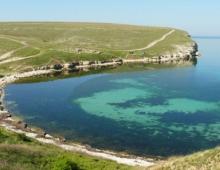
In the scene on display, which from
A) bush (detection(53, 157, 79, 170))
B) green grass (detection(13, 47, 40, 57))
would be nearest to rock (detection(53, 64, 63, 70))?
green grass (detection(13, 47, 40, 57))

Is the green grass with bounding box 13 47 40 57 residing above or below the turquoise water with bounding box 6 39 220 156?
above

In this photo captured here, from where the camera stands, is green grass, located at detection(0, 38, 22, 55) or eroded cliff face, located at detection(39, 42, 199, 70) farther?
green grass, located at detection(0, 38, 22, 55)

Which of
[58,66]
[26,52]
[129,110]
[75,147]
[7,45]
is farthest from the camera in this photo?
[7,45]

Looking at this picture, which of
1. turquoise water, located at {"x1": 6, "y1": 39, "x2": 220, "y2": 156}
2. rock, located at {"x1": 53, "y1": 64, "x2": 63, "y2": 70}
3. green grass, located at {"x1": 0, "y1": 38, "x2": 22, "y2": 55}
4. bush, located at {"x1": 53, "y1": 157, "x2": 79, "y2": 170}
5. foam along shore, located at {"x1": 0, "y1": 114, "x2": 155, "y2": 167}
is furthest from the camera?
green grass, located at {"x1": 0, "y1": 38, "x2": 22, "y2": 55}

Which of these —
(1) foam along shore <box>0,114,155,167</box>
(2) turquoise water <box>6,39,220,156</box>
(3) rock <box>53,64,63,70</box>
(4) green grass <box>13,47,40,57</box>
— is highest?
(4) green grass <box>13,47,40,57</box>

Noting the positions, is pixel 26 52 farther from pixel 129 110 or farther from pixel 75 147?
pixel 75 147

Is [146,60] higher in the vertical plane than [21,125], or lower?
higher

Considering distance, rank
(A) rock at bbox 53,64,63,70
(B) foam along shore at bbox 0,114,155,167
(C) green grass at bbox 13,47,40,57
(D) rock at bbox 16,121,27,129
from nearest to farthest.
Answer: (B) foam along shore at bbox 0,114,155,167
(D) rock at bbox 16,121,27,129
(A) rock at bbox 53,64,63,70
(C) green grass at bbox 13,47,40,57

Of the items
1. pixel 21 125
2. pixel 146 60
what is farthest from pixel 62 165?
pixel 146 60

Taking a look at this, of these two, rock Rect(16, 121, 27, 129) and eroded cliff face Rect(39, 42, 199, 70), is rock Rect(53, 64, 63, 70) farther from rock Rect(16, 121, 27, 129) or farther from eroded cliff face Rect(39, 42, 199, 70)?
rock Rect(16, 121, 27, 129)
